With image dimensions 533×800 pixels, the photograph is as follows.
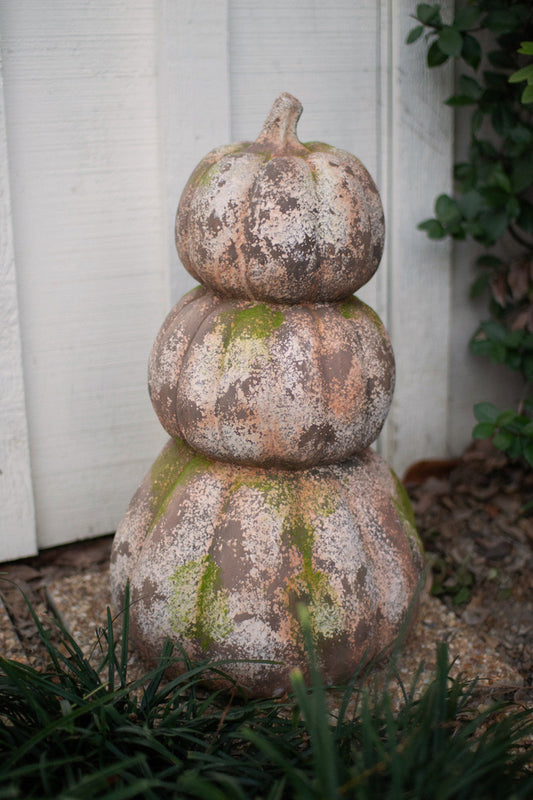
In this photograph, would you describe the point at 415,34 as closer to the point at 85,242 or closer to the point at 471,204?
the point at 471,204

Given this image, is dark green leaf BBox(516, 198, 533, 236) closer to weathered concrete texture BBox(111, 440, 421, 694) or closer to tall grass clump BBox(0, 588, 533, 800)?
weathered concrete texture BBox(111, 440, 421, 694)

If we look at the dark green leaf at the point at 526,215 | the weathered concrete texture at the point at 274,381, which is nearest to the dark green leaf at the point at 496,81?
the dark green leaf at the point at 526,215

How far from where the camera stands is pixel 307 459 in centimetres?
204

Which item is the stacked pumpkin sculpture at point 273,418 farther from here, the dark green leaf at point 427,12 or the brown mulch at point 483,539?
the dark green leaf at point 427,12

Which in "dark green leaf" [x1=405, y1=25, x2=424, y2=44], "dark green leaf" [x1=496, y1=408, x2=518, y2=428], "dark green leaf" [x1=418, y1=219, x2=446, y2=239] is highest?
"dark green leaf" [x1=405, y1=25, x2=424, y2=44]

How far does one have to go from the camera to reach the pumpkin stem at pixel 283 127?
205 centimetres

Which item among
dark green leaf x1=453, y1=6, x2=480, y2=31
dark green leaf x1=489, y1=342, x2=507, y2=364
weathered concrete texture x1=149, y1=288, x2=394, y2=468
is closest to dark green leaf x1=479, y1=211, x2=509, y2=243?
dark green leaf x1=489, y1=342, x2=507, y2=364

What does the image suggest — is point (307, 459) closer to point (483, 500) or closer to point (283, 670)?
point (283, 670)

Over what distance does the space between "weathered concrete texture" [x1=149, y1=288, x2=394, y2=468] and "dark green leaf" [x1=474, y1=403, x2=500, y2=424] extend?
793 mm

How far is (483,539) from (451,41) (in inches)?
69.3

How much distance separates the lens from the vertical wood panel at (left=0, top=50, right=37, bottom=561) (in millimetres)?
2551

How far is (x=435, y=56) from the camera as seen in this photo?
9.38 ft

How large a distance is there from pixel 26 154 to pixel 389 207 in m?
1.34

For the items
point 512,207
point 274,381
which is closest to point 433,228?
point 512,207
